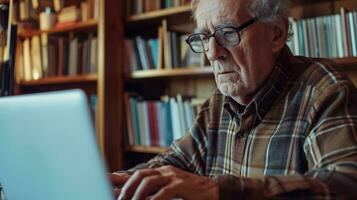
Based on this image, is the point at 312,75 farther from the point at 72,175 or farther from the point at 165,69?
the point at 165,69

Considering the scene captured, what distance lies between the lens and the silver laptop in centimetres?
55

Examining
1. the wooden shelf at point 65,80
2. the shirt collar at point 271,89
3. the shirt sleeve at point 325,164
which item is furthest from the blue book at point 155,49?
the shirt sleeve at point 325,164

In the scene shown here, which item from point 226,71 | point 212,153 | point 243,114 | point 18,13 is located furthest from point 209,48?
point 18,13

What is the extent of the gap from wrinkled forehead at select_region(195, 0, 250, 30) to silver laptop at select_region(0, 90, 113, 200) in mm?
655

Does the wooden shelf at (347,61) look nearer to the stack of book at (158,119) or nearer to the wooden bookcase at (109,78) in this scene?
the stack of book at (158,119)

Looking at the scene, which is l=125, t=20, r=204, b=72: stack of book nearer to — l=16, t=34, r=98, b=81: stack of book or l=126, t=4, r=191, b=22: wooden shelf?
l=126, t=4, r=191, b=22: wooden shelf

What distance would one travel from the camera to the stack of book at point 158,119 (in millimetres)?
2094

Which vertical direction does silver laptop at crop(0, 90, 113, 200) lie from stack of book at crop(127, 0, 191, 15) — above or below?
below

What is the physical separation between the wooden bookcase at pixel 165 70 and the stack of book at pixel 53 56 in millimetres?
296

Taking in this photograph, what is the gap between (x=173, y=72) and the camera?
206 cm

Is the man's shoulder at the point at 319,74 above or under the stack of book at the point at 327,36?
under

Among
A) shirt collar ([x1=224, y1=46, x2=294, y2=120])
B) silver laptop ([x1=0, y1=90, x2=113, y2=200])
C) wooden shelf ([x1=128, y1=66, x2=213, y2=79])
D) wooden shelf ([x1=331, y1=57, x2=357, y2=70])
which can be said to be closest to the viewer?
silver laptop ([x1=0, y1=90, x2=113, y2=200])

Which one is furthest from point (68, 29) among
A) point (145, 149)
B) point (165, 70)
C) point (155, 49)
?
point (145, 149)

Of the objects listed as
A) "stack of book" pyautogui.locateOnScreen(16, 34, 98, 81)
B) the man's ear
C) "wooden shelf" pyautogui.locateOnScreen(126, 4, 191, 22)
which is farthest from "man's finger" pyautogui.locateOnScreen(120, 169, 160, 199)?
"stack of book" pyautogui.locateOnScreen(16, 34, 98, 81)
